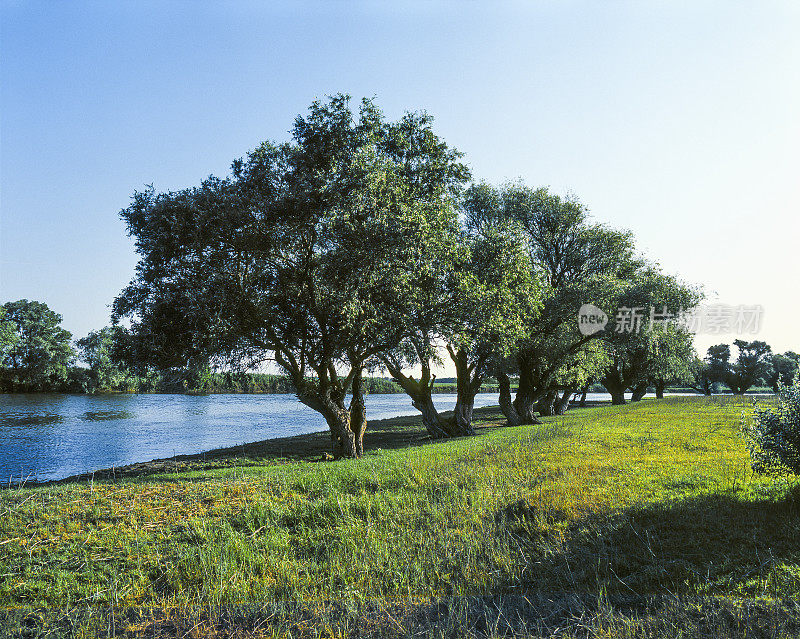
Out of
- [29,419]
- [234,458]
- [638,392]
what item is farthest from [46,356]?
[638,392]

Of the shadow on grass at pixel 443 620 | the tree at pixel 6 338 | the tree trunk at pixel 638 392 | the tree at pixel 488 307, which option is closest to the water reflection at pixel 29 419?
the tree at pixel 6 338

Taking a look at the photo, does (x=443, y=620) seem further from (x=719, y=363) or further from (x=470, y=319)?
(x=719, y=363)

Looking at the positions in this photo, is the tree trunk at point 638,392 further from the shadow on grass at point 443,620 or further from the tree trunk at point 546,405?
the shadow on grass at point 443,620

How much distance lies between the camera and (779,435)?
9.47 metres

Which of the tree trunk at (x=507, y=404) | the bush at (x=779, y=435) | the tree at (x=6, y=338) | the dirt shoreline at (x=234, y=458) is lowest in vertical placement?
the dirt shoreline at (x=234, y=458)

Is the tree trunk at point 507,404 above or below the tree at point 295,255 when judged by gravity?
below

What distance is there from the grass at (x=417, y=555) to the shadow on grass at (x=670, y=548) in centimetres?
3

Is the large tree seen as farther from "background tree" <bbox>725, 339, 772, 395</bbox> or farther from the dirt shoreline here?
"background tree" <bbox>725, 339, 772, 395</bbox>

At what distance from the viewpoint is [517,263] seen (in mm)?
26188

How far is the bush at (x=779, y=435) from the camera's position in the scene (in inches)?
366

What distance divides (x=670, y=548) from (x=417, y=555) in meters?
4.14

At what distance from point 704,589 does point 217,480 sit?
1221cm

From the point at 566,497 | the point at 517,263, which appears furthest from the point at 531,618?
the point at 517,263

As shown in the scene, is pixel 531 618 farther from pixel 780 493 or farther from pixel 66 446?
pixel 66 446
